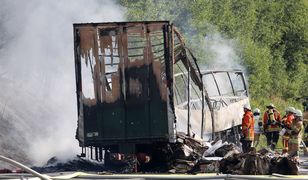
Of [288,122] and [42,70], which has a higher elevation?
[42,70]

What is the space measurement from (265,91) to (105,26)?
72.7 ft

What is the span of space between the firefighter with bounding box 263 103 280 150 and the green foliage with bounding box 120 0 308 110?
6242 millimetres

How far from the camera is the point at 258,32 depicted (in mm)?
40562

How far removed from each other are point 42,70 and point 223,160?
29.2 feet

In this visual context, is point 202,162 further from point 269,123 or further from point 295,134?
point 269,123

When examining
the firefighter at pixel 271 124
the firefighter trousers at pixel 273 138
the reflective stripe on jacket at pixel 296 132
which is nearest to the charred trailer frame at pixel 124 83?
the reflective stripe on jacket at pixel 296 132

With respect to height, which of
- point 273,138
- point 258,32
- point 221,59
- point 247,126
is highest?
point 258,32

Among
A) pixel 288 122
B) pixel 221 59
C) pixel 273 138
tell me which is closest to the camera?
pixel 288 122

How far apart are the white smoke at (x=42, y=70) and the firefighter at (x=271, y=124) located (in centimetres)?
536

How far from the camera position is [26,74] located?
2378cm

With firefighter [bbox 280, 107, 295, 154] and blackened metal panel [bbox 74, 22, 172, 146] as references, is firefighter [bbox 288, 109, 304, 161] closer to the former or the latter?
firefighter [bbox 280, 107, 295, 154]

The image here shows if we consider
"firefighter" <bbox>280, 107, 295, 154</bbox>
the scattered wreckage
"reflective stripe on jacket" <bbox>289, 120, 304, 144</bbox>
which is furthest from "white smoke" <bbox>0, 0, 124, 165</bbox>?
"reflective stripe on jacket" <bbox>289, 120, 304, 144</bbox>

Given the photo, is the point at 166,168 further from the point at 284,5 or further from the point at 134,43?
the point at 284,5

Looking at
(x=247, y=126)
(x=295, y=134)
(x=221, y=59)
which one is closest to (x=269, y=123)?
(x=247, y=126)
